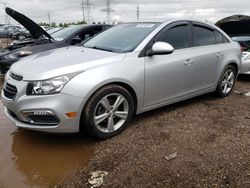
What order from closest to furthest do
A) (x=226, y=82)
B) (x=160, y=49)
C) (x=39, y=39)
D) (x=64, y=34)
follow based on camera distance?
(x=160, y=49), (x=226, y=82), (x=39, y=39), (x=64, y=34)

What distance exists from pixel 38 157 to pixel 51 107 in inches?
26.1

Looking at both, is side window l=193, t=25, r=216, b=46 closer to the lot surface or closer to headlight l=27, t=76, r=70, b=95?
the lot surface

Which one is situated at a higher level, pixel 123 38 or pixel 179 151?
pixel 123 38

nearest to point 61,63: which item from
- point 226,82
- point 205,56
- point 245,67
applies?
point 205,56

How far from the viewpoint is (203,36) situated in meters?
5.14

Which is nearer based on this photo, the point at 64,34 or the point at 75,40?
the point at 75,40

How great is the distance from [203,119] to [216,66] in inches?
46.4

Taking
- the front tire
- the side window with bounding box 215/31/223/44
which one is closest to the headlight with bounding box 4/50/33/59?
the front tire

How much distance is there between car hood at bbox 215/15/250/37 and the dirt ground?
4.40 m

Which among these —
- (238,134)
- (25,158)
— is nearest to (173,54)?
(238,134)

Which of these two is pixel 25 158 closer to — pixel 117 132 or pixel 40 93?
pixel 40 93

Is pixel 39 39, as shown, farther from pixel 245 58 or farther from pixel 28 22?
pixel 245 58

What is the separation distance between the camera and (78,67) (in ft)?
11.5

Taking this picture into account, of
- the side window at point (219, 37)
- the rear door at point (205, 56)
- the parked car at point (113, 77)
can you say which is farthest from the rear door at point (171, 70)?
the side window at point (219, 37)
